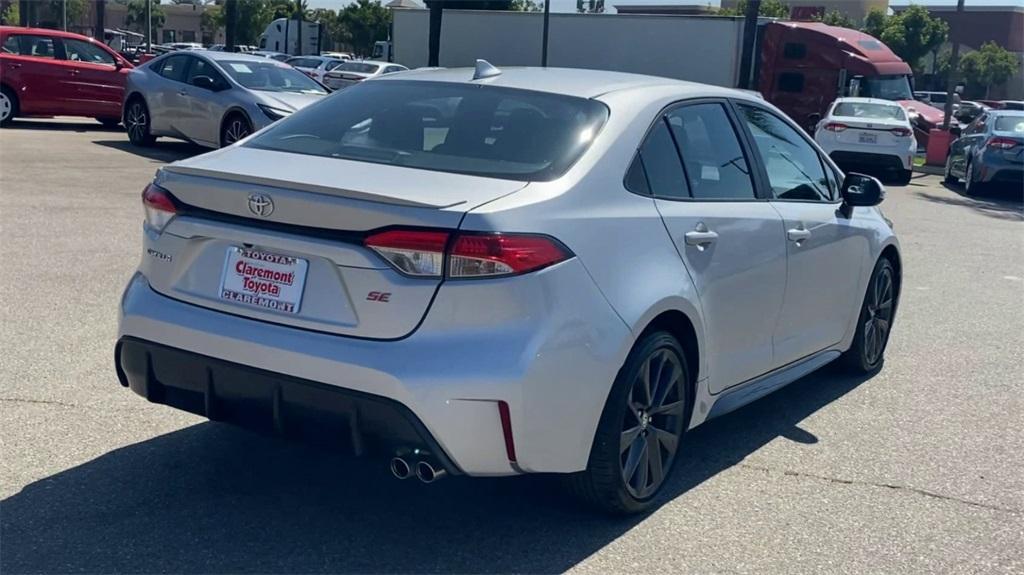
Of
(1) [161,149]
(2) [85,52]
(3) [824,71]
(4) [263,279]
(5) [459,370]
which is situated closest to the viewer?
(5) [459,370]

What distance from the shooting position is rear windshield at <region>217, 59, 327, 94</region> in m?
16.5

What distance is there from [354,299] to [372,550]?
91cm

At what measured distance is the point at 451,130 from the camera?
474 centimetres

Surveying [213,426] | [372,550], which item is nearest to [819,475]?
[372,550]

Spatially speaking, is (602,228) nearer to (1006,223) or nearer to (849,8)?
(1006,223)

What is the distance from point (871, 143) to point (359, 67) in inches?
682

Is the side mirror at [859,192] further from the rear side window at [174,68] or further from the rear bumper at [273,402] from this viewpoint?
the rear side window at [174,68]

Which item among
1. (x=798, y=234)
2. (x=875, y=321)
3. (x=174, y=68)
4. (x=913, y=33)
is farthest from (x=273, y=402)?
(x=913, y=33)

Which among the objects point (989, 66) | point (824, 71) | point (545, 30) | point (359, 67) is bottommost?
point (359, 67)

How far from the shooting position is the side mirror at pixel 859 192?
6242 mm

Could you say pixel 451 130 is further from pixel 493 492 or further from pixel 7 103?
pixel 7 103

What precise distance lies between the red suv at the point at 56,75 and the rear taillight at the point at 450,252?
1725 centimetres

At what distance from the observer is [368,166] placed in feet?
14.2

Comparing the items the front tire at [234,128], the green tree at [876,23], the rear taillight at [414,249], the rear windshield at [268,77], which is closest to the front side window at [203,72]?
the rear windshield at [268,77]
